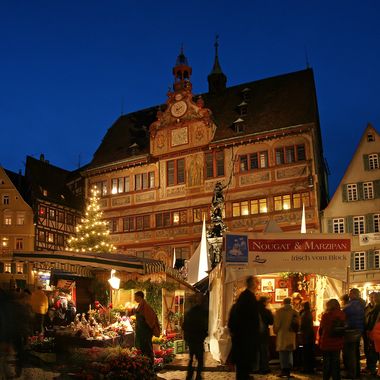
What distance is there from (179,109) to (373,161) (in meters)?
11.3

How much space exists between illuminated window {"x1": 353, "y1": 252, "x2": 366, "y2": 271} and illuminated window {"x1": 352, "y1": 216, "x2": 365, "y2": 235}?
1.06m

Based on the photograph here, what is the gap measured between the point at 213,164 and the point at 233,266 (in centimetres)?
1970

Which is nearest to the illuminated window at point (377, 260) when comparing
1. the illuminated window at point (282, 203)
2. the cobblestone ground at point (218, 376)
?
the illuminated window at point (282, 203)

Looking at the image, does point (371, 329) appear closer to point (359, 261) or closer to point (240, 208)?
point (359, 261)

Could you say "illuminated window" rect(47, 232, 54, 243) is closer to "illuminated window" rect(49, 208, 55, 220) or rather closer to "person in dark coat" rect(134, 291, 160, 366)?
→ "illuminated window" rect(49, 208, 55, 220)

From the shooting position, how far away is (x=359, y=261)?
94.4ft

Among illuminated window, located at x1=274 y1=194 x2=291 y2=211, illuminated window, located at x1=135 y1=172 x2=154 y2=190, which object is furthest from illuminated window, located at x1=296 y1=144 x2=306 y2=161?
illuminated window, located at x1=135 y1=172 x2=154 y2=190

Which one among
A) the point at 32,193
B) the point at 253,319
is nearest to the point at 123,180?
the point at 32,193

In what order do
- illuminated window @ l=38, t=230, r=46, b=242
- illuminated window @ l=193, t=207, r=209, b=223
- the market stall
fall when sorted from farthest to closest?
illuminated window @ l=38, t=230, r=46, b=242
illuminated window @ l=193, t=207, r=209, b=223
the market stall

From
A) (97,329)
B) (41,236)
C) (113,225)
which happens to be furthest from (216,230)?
(41,236)

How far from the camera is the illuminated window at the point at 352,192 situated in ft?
97.8

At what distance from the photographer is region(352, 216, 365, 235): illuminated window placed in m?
29.3

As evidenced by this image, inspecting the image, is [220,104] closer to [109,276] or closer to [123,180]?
[123,180]

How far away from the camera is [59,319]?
15.9 metres
